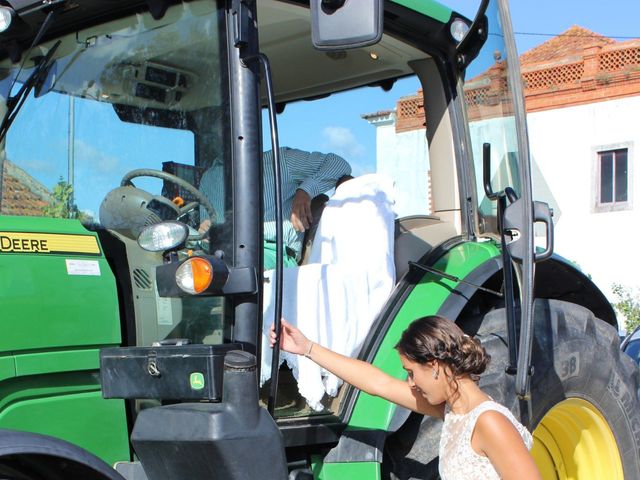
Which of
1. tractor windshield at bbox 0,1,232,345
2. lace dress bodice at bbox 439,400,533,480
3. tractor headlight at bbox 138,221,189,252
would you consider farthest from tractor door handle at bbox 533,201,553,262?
tractor headlight at bbox 138,221,189,252

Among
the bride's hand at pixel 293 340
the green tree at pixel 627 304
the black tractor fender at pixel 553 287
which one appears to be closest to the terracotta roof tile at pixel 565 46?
the green tree at pixel 627 304

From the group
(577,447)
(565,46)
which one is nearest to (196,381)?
(577,447)

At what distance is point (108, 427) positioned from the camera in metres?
2.69

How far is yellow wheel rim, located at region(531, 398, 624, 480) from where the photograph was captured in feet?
12.8

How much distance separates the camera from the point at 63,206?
110 inches

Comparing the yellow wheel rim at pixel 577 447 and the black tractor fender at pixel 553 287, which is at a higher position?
the black tractor fender at pixel 553 287

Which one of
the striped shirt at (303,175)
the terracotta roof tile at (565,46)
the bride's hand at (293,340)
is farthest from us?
the terracotta roof tile at (565,46)

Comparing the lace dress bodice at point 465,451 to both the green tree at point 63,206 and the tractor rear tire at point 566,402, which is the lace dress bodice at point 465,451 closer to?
the tractor rear tire at point 566,402

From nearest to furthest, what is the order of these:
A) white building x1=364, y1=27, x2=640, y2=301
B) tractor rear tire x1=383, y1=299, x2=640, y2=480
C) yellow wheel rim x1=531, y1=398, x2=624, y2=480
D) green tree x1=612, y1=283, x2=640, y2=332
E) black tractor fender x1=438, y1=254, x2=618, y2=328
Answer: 1. tractor rear tire x1=383, y1=299, x2=640, y2=480
2. black tractor fender x1=438, y1=254, x2=618, y2=328
3. yellow wheel rim x1=531, y1=398, x2=624, y2=480
4. green tree x1=612, y1=283, x2=640, y2=332
5. white building x1=364, y1=27, x2=640, y2=301

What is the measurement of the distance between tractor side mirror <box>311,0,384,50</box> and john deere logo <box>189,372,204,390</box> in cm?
99

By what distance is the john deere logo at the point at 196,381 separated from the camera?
250 centimetres

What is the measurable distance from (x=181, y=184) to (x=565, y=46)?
74.0 feet

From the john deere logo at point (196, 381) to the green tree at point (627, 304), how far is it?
18.3m

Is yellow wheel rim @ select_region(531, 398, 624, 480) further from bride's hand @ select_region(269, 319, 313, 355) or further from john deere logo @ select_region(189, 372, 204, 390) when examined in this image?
john deere logo @ select_region(189, 372, 204, 390)
